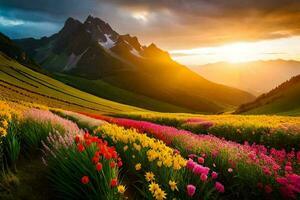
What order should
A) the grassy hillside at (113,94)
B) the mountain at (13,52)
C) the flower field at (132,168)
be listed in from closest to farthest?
the flower field at (132,168) < the mountain at (13,52) < the grassy hillside at (113,94)

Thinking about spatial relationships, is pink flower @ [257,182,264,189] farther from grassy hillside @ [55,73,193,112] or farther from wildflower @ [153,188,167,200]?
grassy hillside @ [55,73,193,112]

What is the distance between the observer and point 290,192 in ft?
23.4

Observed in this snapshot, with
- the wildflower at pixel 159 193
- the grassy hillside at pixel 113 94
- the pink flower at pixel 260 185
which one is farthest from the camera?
the grassy hillside at pixel 113 94

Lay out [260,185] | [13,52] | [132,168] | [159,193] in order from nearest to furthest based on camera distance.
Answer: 1. [159,193]
2. [260,185]
3. [132,168]
4. [13,52]

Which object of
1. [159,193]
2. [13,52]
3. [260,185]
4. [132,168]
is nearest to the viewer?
[159,193]

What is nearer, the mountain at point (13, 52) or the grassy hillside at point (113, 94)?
the mountain at point (13, 52)

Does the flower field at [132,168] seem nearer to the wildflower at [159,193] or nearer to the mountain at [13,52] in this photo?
the wildflower at [159,193]

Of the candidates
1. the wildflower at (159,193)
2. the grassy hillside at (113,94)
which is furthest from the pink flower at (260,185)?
the grassy hillside at (113,94)

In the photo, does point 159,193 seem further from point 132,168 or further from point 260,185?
point 260,185

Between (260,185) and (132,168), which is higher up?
(260,185)

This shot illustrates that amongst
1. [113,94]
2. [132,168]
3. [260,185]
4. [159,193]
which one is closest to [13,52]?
[113,94]

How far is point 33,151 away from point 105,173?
14.9 feet

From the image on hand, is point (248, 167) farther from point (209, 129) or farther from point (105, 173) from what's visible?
point (209, 129)

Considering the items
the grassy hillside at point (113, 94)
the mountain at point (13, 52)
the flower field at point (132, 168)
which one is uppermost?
the mountain at point (13, 52)
